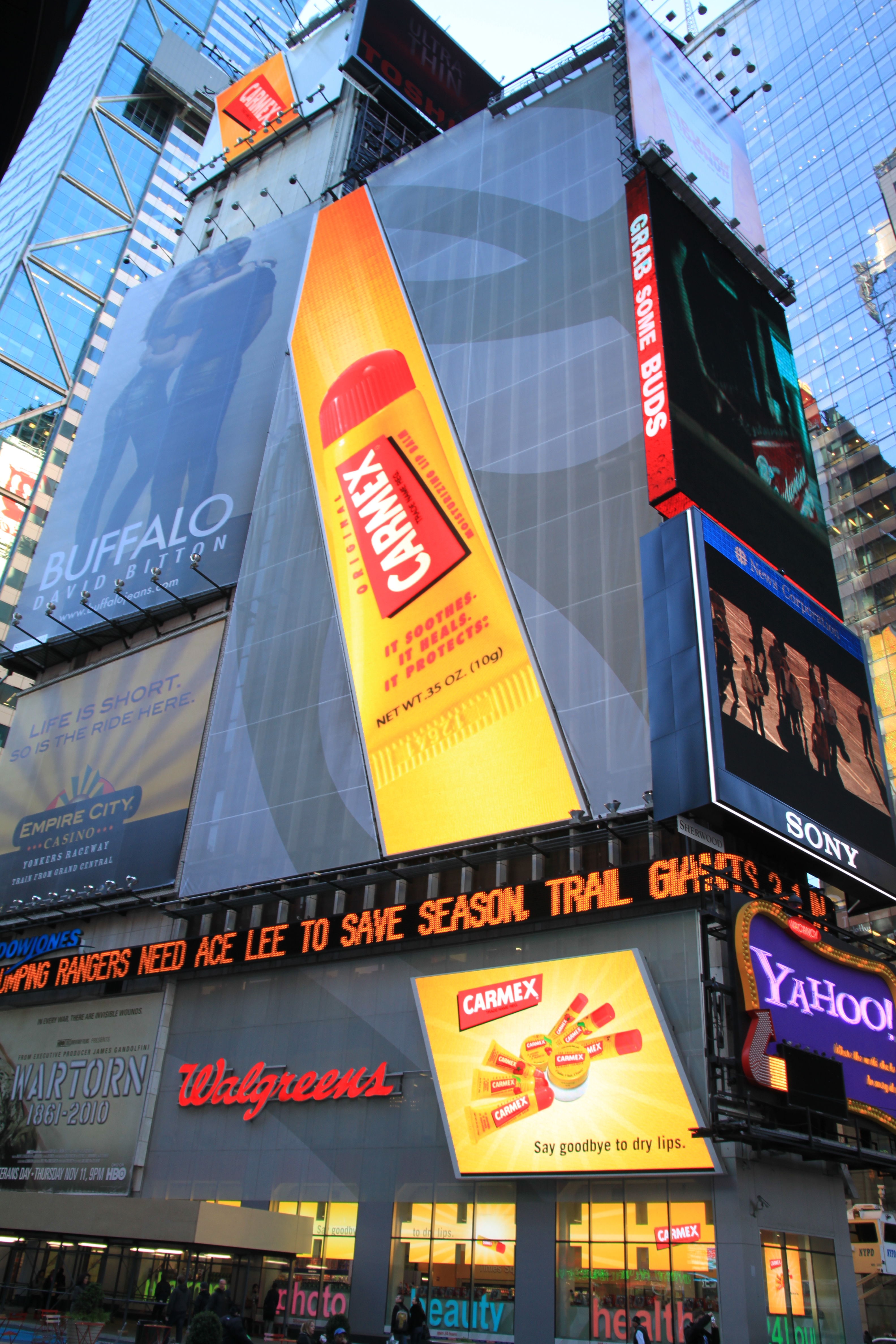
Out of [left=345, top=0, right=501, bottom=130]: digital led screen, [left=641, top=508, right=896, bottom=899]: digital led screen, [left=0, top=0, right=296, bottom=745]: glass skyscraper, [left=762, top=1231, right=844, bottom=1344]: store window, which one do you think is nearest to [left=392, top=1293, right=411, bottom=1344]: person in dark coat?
[left=762, top=1231, right=844, bottom=1344]: store window

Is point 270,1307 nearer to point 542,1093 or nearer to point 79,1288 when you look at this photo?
point 79,1288

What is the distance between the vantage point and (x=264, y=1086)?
96.5 feet

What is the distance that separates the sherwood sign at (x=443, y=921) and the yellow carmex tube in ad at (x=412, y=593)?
193 centimetres

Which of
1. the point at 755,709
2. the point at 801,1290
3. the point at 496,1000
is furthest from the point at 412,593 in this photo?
the point at 801,1290

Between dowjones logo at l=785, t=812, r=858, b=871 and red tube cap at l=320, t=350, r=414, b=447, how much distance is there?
20.8 meters

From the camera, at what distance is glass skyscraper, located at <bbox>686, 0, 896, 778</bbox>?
6316cm

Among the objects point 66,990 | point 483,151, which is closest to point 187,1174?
point 66,990

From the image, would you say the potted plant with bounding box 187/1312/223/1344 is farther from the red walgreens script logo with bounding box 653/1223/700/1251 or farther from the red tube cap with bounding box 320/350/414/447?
the red tube cap with bounding box 320/350/414/447

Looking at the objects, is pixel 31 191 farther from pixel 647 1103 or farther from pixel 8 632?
pixel 647 1103

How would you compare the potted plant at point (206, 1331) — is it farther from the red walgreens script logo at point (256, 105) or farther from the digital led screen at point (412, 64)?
the red walgreens script logo at point (256, 105)

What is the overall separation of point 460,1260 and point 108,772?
2348 cm

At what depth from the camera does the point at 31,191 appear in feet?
357

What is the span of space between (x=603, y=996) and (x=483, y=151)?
33563mm

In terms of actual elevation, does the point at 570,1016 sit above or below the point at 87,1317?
above
